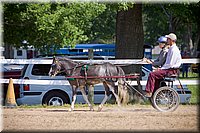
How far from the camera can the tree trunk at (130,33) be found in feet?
53.7

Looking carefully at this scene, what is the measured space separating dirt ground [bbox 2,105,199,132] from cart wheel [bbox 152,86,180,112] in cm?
16

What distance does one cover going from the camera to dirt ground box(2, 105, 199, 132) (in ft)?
30.8

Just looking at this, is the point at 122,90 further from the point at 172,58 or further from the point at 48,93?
the point at 48,93

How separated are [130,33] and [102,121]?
6675 millimetres

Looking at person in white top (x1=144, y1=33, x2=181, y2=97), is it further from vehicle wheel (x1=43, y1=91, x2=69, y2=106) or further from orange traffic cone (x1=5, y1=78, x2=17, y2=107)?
vehicle wheel (x1=43, y1=91, x2=69, y2=106)

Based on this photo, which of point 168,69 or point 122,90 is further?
point 122,90

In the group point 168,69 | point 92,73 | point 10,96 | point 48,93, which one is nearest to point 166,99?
point 168,69

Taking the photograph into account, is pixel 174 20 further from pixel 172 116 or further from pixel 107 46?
pixel 172 116

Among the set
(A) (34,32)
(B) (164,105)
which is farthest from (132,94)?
(A) (34,32)

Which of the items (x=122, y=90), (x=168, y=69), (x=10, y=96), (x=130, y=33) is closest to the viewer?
(x=168, y=69)

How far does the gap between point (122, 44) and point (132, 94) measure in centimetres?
284

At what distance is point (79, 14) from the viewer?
2117 cm

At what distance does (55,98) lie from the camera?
15.6 metres

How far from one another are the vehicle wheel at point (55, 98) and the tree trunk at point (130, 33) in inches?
91.0
